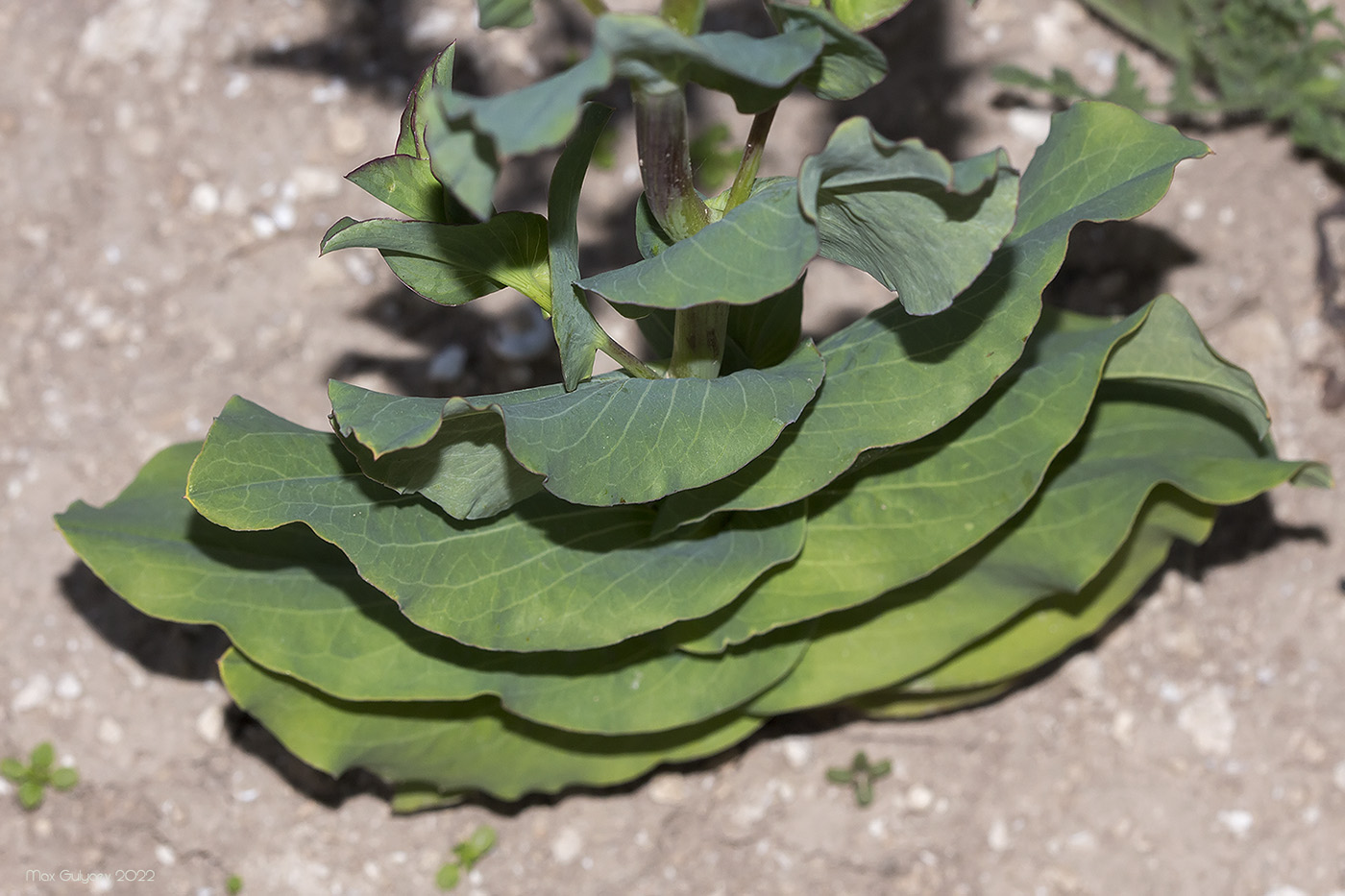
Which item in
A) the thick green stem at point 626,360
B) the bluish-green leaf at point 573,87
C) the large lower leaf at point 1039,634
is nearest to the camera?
the bluish-green leaf at point 573,87

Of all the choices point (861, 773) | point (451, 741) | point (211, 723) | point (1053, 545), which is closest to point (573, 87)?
point (1053, 545)

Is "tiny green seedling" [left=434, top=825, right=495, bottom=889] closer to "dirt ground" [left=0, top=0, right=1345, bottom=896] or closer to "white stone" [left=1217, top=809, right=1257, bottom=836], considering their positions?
"dirt ground" [left=0, top=0, right=1345, bottom=896]

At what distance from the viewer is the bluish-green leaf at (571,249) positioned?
1493 millimetres

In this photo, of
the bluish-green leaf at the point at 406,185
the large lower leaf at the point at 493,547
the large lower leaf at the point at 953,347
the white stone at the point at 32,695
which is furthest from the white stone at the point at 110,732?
the bluish-green leaf at the point at 406,185

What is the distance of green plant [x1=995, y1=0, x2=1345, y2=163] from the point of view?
2.61 metres

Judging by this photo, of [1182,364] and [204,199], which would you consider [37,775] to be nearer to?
[204,199]

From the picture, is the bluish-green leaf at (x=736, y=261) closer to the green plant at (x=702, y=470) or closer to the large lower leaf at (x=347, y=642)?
the green plant at (x=702, y=470)

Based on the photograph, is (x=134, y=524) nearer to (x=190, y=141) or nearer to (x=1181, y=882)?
(x=190, y=141)

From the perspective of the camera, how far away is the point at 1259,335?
8.68 feet

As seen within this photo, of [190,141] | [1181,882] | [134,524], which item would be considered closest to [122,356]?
[190,141]

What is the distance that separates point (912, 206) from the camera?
1.30 meters

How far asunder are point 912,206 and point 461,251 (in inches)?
22.9

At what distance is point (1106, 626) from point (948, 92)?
4.19 feet

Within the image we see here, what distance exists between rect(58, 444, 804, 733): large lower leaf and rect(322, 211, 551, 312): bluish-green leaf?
614 mm
